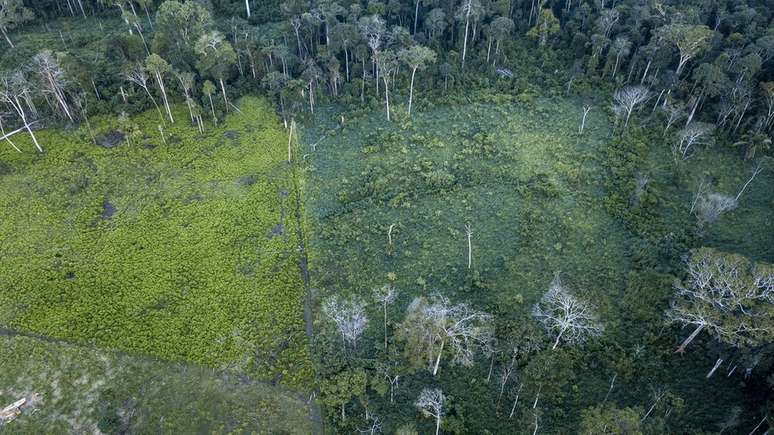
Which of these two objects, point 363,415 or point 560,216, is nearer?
point 363,415

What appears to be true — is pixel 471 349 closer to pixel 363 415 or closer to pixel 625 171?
pixel 363 415

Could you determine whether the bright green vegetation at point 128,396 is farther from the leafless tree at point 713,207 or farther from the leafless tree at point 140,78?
the leafless tree at point 713,207

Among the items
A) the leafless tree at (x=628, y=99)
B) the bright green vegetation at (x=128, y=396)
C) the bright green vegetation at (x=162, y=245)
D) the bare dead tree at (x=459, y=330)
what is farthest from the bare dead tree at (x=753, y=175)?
the bright green vegetation at (x=128, y=396)

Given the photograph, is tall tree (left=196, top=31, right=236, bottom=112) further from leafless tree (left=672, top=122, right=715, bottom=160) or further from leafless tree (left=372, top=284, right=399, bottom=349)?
leafless tree (left=672, top=122, right=715, bottom=160)

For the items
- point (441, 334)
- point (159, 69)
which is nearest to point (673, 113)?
point (441, 334)

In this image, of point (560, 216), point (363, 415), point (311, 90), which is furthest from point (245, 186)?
point (560, 216)

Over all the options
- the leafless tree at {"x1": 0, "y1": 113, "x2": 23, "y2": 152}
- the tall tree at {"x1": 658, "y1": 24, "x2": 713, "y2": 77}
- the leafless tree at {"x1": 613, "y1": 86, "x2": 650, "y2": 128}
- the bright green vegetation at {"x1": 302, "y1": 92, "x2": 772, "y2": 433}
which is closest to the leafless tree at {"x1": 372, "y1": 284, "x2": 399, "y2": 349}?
the bright green vegetation at {"x1": 302, "y1": 92, "x2": 772, "y2": 433}

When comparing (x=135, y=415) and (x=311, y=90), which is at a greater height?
(x=311, y=90)

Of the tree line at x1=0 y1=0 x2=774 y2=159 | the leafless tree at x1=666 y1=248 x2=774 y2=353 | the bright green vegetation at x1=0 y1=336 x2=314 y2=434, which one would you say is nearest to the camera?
the leafless tree at x1=666 y1=248 x2=774 y2=353
